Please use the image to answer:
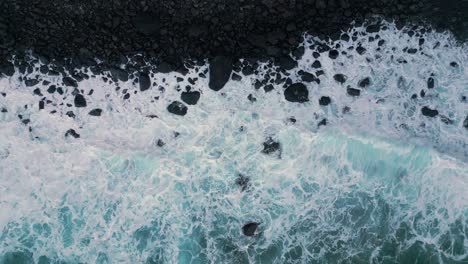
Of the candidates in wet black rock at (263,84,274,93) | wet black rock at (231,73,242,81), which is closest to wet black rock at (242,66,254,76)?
wet black rock at (231,73,242,81)

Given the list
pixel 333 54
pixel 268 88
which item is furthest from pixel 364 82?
pixel 268 88

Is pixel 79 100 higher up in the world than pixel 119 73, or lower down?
lower down

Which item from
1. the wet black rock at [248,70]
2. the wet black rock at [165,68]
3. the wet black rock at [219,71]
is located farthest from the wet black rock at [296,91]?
the wet black rock at [165,68]

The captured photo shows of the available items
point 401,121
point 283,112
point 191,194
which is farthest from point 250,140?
point 401,121

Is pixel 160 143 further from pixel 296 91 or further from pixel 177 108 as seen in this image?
pixel 296 91

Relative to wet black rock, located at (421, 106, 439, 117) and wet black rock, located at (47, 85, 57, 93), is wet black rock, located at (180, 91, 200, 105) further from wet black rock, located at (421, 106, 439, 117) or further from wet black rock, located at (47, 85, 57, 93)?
wet black rock, located at (421, 106, 439, 117)
